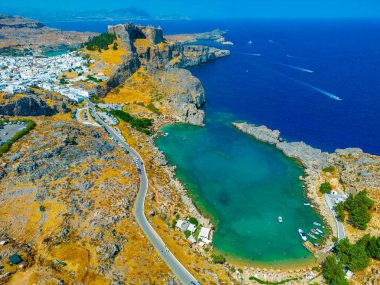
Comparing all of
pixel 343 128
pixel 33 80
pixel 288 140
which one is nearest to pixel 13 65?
pixel 33 80

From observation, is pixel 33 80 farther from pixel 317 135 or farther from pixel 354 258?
pixel 354 258

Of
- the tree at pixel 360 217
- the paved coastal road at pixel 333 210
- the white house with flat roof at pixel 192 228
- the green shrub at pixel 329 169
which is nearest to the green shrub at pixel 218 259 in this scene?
the white house with flat roof at pixel 192 228

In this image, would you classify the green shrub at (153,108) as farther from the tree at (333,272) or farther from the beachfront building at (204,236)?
the tree at (333,272)

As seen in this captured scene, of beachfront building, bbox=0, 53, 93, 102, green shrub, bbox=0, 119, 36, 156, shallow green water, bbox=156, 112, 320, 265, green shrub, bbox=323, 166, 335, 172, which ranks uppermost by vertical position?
green shrub, bbox=0, 119, 36, 156

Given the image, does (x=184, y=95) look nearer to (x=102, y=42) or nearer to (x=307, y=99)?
(x=307, y=99)

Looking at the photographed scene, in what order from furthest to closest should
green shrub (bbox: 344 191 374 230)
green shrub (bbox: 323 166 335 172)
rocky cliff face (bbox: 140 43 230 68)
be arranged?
rocky cliff face (bbox: 140 43 230 68)
green shrub (bbox: 323 166 335 172)
green shrub (bbox: 344 191 374 230)

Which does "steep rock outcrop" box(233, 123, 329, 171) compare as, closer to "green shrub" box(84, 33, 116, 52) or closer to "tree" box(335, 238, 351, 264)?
"tree" box(335, 238, 351, 264)

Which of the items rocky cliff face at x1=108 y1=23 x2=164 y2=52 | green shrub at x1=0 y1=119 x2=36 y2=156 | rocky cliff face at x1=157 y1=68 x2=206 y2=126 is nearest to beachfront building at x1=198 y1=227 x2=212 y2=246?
green shrub at x1=0 y1=119 x2=36 y2=156
